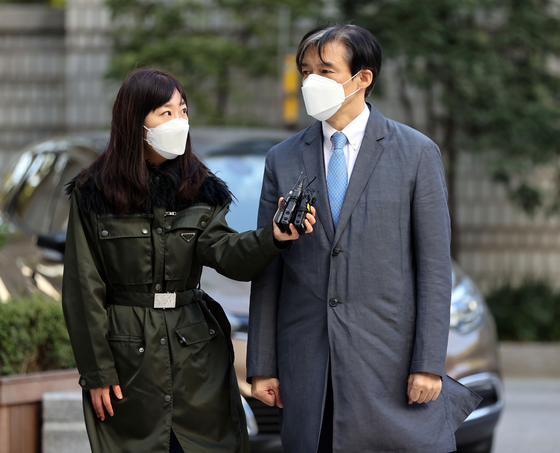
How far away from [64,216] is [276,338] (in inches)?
119

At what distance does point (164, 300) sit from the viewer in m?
2.80

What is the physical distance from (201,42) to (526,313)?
16.0 ft

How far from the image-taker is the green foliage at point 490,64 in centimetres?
837

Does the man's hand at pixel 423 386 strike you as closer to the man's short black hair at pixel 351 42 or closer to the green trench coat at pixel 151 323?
the green trench coat at pixel 151 323

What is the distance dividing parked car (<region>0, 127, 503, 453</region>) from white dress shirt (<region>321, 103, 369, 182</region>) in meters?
0.15

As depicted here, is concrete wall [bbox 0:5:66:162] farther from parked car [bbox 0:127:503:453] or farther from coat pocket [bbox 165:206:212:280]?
coat pocket [bbox 165:206:212:280]

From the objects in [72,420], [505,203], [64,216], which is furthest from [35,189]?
[505,203]

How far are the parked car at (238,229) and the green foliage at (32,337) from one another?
2.09 feet

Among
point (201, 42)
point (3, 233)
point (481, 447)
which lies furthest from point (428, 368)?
point (201, 42)

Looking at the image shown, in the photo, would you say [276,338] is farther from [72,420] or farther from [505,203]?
[505,203]

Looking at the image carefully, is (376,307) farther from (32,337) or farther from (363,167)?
(32,337)

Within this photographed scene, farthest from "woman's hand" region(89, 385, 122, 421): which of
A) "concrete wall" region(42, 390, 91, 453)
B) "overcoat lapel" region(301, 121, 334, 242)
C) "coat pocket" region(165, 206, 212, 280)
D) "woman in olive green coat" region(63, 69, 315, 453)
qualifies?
"concrete wall" region(42, 390, 91, 453)

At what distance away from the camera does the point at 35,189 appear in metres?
5.86

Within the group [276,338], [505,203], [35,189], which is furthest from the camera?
[505,203]
